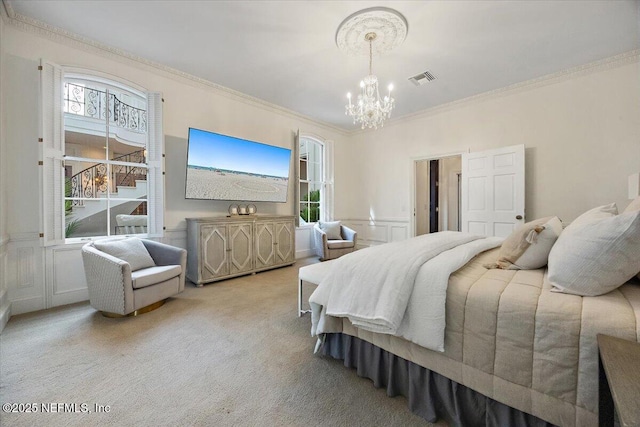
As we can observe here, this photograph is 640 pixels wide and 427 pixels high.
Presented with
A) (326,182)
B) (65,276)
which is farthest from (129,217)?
(326,182)

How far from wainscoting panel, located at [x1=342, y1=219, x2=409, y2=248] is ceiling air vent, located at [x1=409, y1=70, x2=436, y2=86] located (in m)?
2.51

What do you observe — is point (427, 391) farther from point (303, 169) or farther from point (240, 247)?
point (303, 169)

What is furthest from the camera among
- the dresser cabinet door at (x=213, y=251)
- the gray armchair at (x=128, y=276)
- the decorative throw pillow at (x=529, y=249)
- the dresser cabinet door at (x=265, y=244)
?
the dresser cabinet door at (x=265, y=244)

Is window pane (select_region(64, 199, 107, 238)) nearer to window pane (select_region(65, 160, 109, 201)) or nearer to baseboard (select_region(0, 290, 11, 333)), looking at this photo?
window pane (select_region(65, 160, 109, 201))

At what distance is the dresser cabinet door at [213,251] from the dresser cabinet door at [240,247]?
0.08 m

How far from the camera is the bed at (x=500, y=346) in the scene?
98cm

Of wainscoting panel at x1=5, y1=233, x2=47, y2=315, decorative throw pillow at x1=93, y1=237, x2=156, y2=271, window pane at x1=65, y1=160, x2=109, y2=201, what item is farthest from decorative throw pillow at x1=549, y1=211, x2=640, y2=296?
window pane at x1=65, y1=160, x2=109, y2=201

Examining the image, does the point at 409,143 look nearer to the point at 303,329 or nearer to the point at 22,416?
the point at 303,329

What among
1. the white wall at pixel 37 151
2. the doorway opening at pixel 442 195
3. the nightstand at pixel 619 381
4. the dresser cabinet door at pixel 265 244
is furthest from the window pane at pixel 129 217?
the doorway opening at pixel 442 195

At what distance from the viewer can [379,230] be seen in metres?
5.66

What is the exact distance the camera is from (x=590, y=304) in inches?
41.3

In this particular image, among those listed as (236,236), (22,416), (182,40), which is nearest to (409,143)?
(236,236)

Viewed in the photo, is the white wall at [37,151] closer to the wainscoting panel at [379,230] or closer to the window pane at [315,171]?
the window pane at [315,171]

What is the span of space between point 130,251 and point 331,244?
117 inches
